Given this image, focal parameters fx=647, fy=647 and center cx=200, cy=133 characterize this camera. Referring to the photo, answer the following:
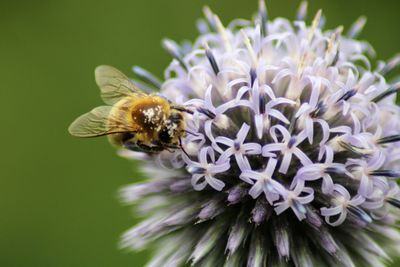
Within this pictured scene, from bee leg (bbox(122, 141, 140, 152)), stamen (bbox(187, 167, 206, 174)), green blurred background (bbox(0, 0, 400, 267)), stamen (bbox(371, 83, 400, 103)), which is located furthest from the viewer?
green blurred background (bbox(0, 0, 400, 267))

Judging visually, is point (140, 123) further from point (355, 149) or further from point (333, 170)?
point (355, 149)

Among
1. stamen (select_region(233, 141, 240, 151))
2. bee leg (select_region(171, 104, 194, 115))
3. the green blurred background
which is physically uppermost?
bee leg (select_region(171, 104, 194, 115))

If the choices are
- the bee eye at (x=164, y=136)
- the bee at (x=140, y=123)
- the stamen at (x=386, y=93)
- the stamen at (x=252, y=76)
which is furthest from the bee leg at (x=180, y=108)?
the stamen at (x=386, y=93)

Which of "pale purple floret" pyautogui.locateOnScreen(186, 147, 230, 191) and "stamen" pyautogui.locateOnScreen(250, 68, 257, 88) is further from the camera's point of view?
"stamen" pyautogui.locateOnScreen(250, 68, 257, 88)

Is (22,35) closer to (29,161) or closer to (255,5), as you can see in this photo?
(29,161)

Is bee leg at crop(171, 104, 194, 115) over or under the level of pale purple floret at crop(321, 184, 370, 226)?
over

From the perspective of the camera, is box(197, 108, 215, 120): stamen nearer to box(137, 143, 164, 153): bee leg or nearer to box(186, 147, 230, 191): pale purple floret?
box(186, 147, 230, 191): pale purple floret

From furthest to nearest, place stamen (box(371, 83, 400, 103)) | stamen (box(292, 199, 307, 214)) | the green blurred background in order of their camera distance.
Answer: the green blurred background → stamen (box(371, 83, 400, 103)) → stamen (box(292, 199, 307, 214))

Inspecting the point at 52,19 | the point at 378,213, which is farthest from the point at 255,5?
the point at 378,213

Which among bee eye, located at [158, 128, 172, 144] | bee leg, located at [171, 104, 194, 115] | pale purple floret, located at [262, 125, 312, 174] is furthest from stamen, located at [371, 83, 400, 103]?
bee eye, located at [158, 128, 172, 144]
